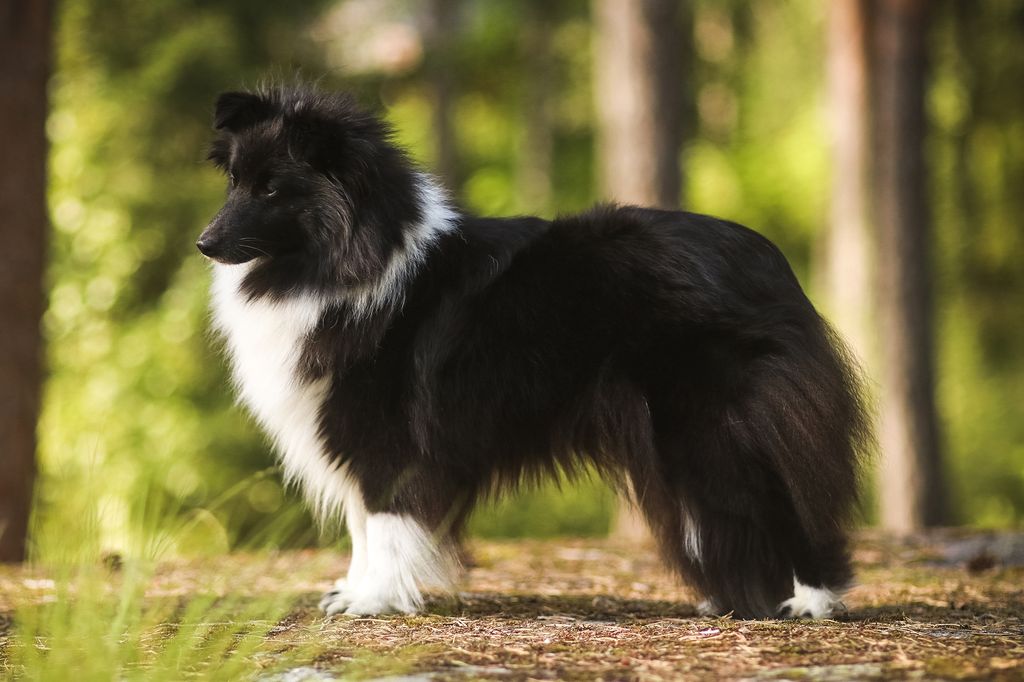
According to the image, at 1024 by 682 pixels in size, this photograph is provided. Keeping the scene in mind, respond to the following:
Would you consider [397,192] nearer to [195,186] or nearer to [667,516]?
[667,516]

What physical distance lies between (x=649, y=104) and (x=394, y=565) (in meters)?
4.66

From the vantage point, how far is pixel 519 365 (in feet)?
15.1

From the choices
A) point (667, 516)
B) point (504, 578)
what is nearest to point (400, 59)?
point (504, 578)

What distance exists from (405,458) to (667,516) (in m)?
1.04

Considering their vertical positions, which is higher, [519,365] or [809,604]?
[519,365]

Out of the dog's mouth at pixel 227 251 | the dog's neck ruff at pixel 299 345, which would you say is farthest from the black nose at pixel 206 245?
the dog's neck ruff at pixel 299 345

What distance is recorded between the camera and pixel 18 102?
23.8 feet

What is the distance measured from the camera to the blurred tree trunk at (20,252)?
717cm

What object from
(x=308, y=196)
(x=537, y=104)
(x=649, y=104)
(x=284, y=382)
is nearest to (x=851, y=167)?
(x=649, y=104)

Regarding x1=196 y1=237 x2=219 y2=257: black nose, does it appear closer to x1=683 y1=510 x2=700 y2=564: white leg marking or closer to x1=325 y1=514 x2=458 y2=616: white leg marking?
x1=325 y1=514 x2=458 y2=616: white leg marking

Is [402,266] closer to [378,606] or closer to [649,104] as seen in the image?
[378,606]

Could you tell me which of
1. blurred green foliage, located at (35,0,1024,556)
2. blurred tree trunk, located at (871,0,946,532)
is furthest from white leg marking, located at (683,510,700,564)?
blurred tree trunk, located at (871,0,946,532)

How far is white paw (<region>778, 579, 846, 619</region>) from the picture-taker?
452cm

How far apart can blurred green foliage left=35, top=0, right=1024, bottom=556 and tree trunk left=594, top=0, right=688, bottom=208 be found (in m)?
1.02
